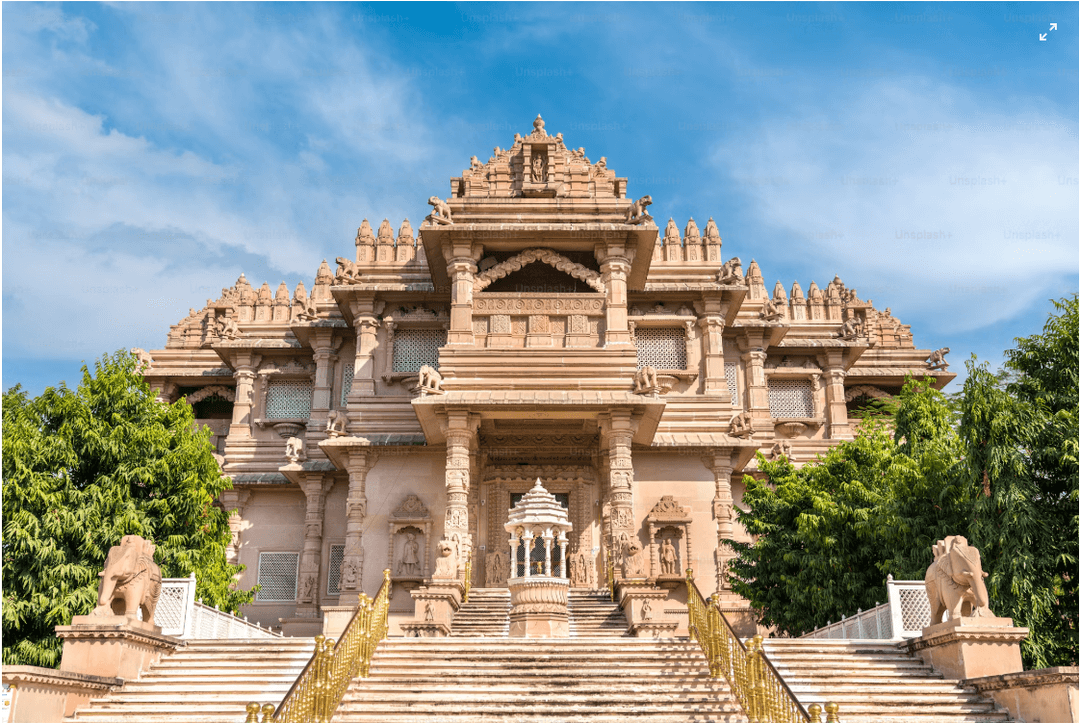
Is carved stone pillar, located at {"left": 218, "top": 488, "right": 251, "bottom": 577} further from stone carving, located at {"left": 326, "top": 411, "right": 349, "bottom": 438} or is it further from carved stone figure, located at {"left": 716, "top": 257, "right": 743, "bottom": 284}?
carved stone figure, located at {"left": 716, "top": 257, "right": 743, "bottom": 284}

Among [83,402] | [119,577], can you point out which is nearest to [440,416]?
[83,402]

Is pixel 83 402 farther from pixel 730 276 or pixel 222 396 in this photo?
pixel 730 276

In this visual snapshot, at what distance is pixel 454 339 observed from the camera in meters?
24.2

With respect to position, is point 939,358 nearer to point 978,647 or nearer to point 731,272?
point 731,272

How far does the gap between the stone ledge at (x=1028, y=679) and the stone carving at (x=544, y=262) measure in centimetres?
1381

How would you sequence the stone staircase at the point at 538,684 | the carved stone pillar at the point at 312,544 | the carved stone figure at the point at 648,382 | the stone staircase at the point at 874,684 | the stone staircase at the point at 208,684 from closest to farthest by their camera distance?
1. the stone staircase at the point at 538,684
2. the stone staircase at the point at 874,684
3. the stone staircase at the point at 208,684
4. the carved stone figure at the point at 648,382
5. the carved stone pillar at the point at 312,544

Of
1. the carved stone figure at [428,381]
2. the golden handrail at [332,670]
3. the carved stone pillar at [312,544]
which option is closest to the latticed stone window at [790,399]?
the carved stone figure at [428,381]

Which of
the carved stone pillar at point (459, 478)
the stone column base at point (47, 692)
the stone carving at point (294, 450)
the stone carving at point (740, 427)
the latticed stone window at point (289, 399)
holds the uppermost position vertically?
the latticed stone window at point (289, 399)

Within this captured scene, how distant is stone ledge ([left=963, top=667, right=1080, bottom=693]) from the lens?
1198 centimetres

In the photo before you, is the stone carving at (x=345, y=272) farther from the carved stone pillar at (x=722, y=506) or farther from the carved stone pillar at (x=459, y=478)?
the carved stone pillar at (x=722, y=506)

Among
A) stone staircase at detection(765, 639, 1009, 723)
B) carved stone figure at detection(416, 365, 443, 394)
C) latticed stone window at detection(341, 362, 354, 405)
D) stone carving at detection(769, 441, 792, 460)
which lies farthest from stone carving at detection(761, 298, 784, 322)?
stone staircase at detection(765, 639, 1009, 723)

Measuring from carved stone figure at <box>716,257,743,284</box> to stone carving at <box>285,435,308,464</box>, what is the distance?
43.1 ft

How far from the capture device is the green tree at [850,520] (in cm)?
1950

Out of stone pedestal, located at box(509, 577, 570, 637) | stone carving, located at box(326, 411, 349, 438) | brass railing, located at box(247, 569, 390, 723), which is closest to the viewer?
brass railing, located at box(247, 569, 390, 723)
